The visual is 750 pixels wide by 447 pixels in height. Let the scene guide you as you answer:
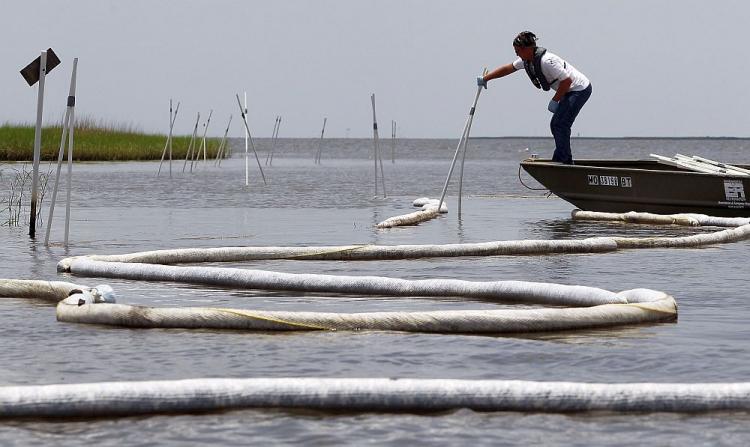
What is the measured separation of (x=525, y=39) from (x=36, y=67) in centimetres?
609

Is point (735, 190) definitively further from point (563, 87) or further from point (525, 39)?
point (525, 39)

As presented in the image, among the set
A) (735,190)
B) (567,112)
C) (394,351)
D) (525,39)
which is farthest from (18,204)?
(394,351)

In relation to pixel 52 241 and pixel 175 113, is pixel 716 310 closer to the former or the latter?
pixel 52 241

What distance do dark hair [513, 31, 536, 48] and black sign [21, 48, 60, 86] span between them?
5.80 m

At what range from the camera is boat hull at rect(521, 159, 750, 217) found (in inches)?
659

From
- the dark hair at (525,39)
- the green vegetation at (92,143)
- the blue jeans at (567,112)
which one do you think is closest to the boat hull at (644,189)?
the blue jeans at (567,112)

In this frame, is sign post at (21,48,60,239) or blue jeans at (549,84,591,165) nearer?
sign post at (21,48,60,239)

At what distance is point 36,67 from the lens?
13.2m

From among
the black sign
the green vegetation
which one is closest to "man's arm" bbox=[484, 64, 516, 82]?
the black sign

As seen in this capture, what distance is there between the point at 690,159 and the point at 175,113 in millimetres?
20482

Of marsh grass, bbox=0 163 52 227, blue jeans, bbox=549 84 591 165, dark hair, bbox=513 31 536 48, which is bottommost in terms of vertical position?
marsh grass, bbox=0 163 52 227

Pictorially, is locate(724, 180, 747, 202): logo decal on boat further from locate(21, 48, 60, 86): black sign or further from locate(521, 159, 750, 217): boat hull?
locate(21, 48, 60, 86): black sign

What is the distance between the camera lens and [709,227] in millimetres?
16422

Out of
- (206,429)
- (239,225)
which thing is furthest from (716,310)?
(239,225)
